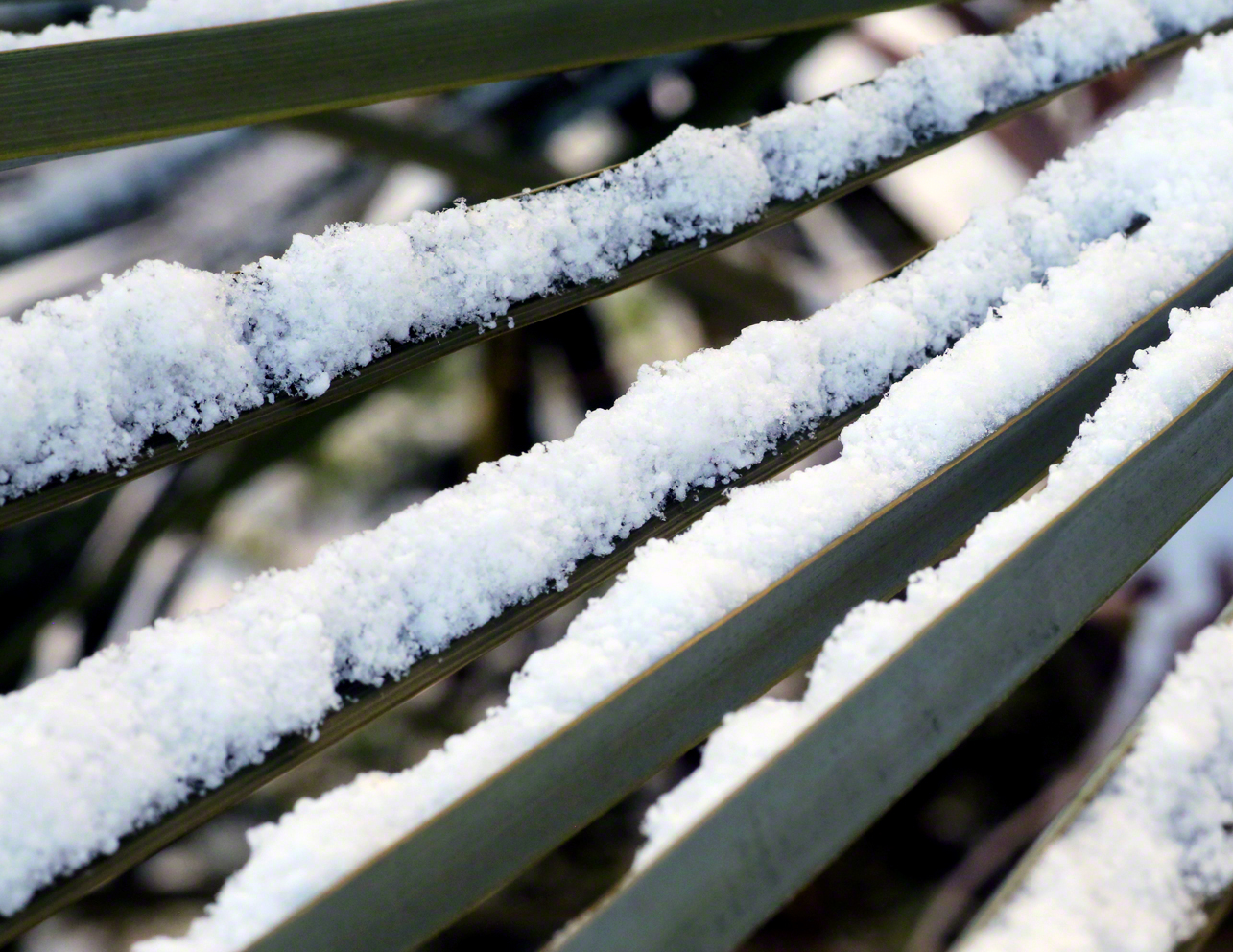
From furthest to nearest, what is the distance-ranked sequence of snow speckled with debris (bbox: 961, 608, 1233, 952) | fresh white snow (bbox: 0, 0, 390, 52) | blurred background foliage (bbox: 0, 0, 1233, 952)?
1. blurred background foliage (bbox: 0, 0, 1233, 952)
2. fresh white snow (bbox: 0, 0, 390, 52)
3. snow speckled with debris (bbox: 961, 608, 1233, 952)

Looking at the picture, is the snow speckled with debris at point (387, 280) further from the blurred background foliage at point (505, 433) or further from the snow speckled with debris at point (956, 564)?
the blurred background foliage at point (505, 433)

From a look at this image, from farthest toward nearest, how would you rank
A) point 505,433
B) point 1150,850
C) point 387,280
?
point 505,433, point 387,280, point 1150,850

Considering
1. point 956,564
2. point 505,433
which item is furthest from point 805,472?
point 505,433

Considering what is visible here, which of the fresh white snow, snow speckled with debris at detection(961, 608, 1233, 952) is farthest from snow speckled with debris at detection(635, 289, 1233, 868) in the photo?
the fresh white snow

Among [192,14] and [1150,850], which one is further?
[192,14]

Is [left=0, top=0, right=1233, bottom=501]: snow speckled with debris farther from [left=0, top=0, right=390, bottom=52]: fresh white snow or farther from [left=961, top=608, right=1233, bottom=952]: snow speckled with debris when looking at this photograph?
[left=961, top=608, right=1233, bottom=952]: snow speckled with debris

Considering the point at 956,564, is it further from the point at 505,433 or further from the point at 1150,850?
the point at 505,433
